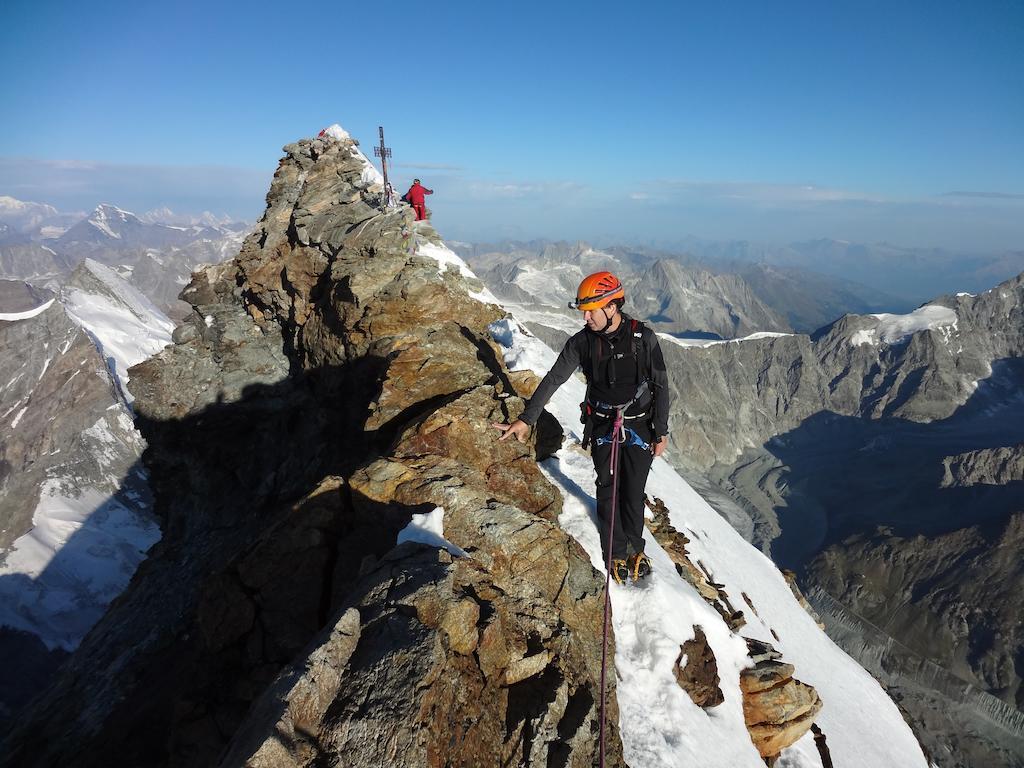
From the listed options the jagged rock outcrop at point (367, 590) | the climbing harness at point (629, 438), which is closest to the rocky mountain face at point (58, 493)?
the jagged rock outcrop at point (367, 590)

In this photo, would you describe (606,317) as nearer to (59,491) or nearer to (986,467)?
(986,467)

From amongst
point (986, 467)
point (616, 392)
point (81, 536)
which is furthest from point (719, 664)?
point (986, 467)

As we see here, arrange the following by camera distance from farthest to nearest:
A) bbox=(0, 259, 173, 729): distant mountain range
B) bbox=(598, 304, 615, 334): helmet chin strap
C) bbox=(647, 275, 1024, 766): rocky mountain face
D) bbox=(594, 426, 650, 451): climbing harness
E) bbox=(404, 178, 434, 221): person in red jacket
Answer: bbox=(0, 259, 173, 729): distant mountain range < bbox=(647, 275, 1024, 766): rocky mountain face < bbox=(404, 178, 434, 221): person in red jacket < bbox=(594, 426, 650, 451): climbing harness < bbox=(598, 304, 615, 334): helmet chin strap

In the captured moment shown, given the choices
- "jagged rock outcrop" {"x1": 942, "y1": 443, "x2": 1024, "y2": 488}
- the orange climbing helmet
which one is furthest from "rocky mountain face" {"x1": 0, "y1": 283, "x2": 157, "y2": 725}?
"jagged rock outcrop" {"x1": 942, "y1": 443, "x2": 1024, "y2": 488}

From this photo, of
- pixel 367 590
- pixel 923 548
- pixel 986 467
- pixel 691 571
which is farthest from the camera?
pixel 986 467

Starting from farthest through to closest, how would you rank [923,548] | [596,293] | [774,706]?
1. [923,548]
2. [774,706]
3. [596,293]

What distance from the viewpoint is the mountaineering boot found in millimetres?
9328

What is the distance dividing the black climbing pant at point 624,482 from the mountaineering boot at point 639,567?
0.35m

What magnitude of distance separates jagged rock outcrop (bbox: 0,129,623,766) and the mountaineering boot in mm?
1455

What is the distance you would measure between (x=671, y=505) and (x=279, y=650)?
49.8ft

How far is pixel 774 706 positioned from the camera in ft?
29.2

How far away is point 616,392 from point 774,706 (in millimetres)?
6505

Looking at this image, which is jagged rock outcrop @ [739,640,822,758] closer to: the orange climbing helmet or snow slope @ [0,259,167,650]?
the orange climbing helmet

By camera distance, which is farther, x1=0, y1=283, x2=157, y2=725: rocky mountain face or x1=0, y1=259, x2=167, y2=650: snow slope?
x1=0, y1=259, x2=167, y2=650: snow slope
